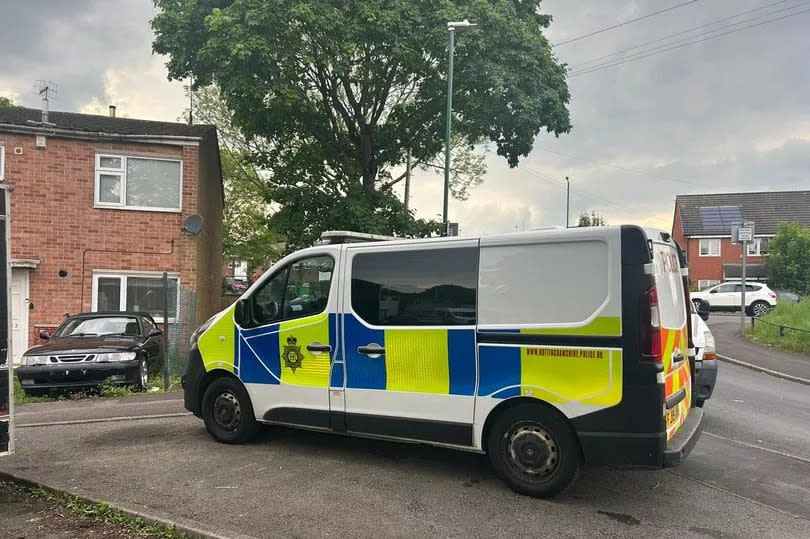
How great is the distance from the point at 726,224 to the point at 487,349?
44.1 metres

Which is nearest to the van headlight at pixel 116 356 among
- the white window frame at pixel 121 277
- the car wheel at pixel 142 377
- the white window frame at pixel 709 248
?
the car wheel at pixel 142 377

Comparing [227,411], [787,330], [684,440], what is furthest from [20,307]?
[787,330]

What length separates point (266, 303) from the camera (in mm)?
5727

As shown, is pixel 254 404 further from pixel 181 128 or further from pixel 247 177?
pixel 247 177

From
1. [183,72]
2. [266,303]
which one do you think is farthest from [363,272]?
[183,72]

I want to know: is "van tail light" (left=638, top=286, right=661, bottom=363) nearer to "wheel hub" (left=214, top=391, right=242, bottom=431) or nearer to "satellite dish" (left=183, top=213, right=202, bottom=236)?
Result: "wheel hub" (left=214, top=391, right=242, bottom=431)

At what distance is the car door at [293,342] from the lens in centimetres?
535

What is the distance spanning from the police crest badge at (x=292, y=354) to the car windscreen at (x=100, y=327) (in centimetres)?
616

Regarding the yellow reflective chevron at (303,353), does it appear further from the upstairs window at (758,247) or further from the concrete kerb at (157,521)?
the upstairs window at (758,247)

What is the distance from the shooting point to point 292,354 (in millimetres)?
5496

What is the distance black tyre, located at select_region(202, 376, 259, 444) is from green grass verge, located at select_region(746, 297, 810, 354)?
13503 mm

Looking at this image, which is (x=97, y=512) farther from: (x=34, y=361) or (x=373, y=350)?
(x=34, y=361)

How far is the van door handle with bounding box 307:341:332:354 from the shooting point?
17.4ft

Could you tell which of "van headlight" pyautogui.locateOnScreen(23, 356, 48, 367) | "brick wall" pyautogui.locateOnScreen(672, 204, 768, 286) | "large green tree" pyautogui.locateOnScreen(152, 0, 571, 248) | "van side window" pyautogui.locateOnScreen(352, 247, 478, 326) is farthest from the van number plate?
"brick wall" pyautogui.locateOnScreen(672, 204, 768, 286)
